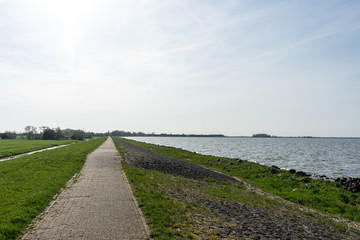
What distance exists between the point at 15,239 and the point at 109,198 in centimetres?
454

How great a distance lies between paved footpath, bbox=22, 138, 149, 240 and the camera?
23.5 ft

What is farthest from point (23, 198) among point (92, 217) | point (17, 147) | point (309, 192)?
point (17, 147)

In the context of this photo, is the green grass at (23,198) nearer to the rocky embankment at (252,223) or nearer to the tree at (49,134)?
the rocky embankment at (252,223)

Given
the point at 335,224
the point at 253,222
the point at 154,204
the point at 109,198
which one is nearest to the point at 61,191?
the point at 109,198

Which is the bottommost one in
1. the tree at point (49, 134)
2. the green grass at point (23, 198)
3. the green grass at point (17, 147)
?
the green grass at point (23, 198)

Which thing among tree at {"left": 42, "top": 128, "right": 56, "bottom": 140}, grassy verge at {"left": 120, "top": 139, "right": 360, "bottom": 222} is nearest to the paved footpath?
grassy verge at {"left": 120, "top": 139, "right": 360, "bottom": 222}

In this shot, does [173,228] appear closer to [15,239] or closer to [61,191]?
[15,239]

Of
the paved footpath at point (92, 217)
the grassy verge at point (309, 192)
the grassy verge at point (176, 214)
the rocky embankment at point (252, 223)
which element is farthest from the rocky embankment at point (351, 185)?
the paved footpath at point (92, 217)

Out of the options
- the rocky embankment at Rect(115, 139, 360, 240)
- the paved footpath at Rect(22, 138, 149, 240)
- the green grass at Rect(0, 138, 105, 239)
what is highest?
the green grass at Rect(0, 138, 105, 239)

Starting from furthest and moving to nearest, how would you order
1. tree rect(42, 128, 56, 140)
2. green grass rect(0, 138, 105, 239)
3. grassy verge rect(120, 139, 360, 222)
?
tree rect(42, 128, 56, 140) < grassy verge rect(120, 139, 360, 222) < green grass rect(0, 138, 105, 239)

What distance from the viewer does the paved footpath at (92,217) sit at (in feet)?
23.5

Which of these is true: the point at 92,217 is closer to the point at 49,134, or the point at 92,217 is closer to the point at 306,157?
the point at 306,157

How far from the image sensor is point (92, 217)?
856 centimetres

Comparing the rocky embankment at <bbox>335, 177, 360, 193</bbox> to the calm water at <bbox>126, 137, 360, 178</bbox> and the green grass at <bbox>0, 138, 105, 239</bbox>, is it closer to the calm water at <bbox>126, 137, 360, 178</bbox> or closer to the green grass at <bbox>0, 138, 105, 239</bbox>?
the calm water at <bbox>126, 137, 360, 178</bbox>
